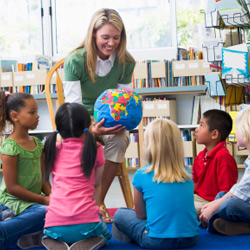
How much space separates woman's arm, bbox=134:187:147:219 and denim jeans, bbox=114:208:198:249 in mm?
22

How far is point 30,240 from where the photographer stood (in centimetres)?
194

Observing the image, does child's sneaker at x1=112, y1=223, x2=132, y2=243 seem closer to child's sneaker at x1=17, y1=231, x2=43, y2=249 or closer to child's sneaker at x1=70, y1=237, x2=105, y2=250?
child's sneaker at x1=70, y1=237, x2=105, y2=250

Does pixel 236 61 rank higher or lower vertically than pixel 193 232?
higher

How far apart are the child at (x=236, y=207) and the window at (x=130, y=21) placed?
3.41 meters

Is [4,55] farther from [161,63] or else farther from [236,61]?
[236,61]

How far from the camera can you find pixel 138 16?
214 inches

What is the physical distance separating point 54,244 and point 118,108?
72cm

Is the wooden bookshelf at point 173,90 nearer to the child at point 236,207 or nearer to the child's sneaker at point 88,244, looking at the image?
the child at point 236,207

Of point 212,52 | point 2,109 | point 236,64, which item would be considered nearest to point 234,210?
point 2,109

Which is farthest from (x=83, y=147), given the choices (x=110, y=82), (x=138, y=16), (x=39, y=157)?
(x=138, y=16)

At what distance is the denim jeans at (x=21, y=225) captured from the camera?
A: 6.13 feet

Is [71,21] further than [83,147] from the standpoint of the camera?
Yes

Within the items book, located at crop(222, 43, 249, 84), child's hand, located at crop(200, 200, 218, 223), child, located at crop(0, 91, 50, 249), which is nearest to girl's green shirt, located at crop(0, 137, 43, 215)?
child, located at crop(0, 91, 50, 249)

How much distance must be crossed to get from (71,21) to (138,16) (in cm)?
84
